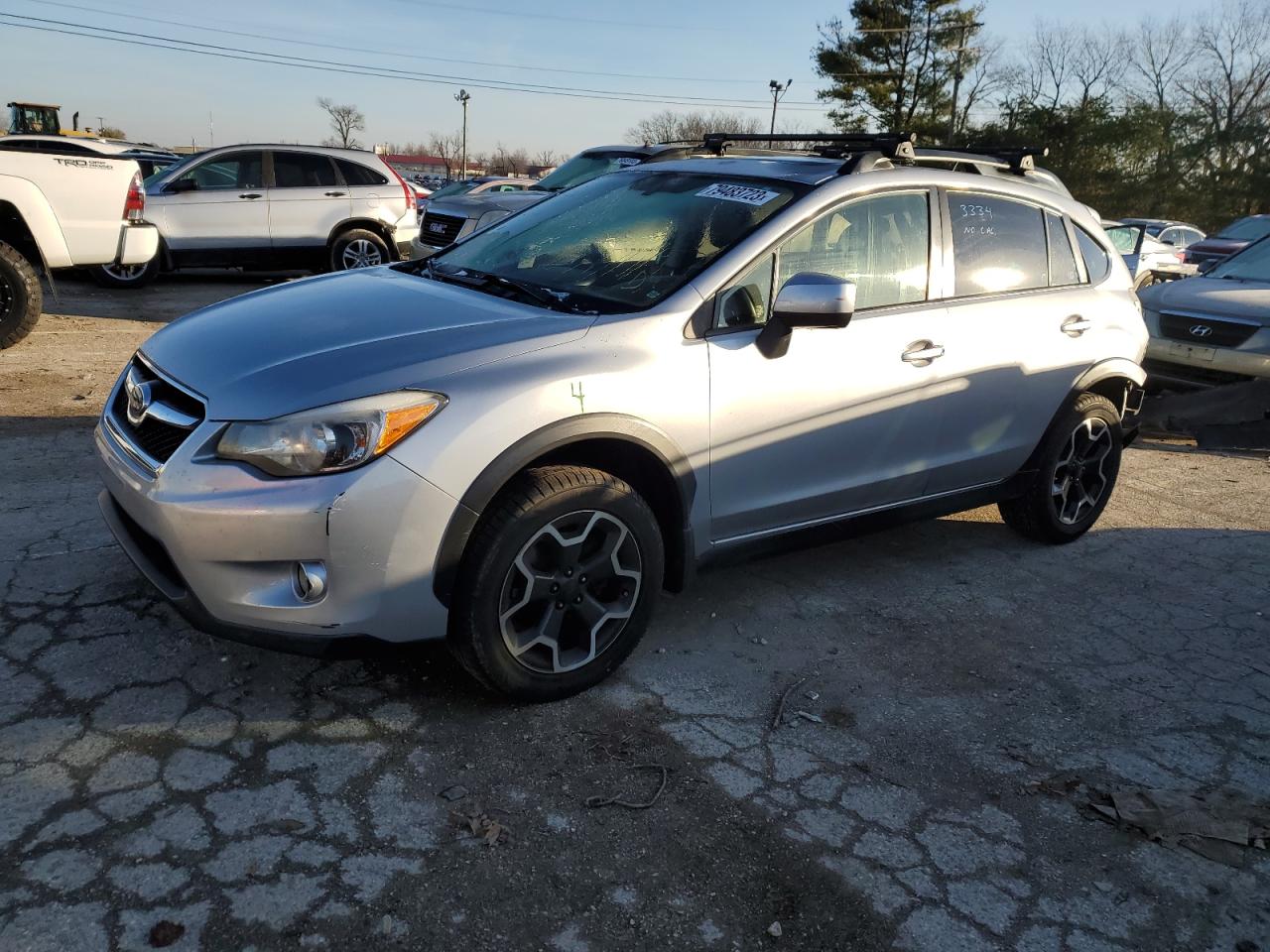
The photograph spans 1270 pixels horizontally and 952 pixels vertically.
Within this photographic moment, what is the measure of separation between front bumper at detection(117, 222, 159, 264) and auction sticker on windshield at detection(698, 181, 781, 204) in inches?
241

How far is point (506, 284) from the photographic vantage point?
12.0 ft

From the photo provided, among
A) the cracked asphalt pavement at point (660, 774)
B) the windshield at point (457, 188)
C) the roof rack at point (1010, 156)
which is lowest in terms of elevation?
the cracked asphalt pavement at point (660, 774)

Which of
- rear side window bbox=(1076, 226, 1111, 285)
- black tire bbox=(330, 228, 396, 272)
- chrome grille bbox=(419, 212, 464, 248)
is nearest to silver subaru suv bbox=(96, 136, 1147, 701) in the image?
rear side window bbox=(1076, 226, 1111, 285)

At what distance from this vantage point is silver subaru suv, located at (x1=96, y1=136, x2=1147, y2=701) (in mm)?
2748

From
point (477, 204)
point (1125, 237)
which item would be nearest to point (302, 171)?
point (477, 204)

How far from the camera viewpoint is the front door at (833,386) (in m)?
3.40

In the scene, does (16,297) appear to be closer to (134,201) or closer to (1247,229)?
(134,201)

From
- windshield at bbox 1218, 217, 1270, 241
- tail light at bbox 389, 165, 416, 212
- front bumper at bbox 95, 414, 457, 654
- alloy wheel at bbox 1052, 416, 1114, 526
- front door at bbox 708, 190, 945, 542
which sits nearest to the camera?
front bumper at bbox 95, 414, 457, 654

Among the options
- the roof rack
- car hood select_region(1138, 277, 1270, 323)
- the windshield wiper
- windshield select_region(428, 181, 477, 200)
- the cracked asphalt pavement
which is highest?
the roof rack

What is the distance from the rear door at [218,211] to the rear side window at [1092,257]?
30.9 ft

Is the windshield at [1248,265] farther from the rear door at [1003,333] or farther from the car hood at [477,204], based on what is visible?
the car hood at [477,204]

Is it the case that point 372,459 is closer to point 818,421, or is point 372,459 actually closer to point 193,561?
point 193,561

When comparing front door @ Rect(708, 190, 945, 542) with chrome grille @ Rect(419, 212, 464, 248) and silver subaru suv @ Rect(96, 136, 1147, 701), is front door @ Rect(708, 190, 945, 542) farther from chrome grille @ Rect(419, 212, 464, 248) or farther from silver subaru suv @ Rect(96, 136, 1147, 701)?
chrome grille @ Rect(419, 212, 464, 248)

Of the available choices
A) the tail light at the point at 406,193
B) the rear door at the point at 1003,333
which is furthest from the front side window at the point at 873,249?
the tail light at the point at 406,193
